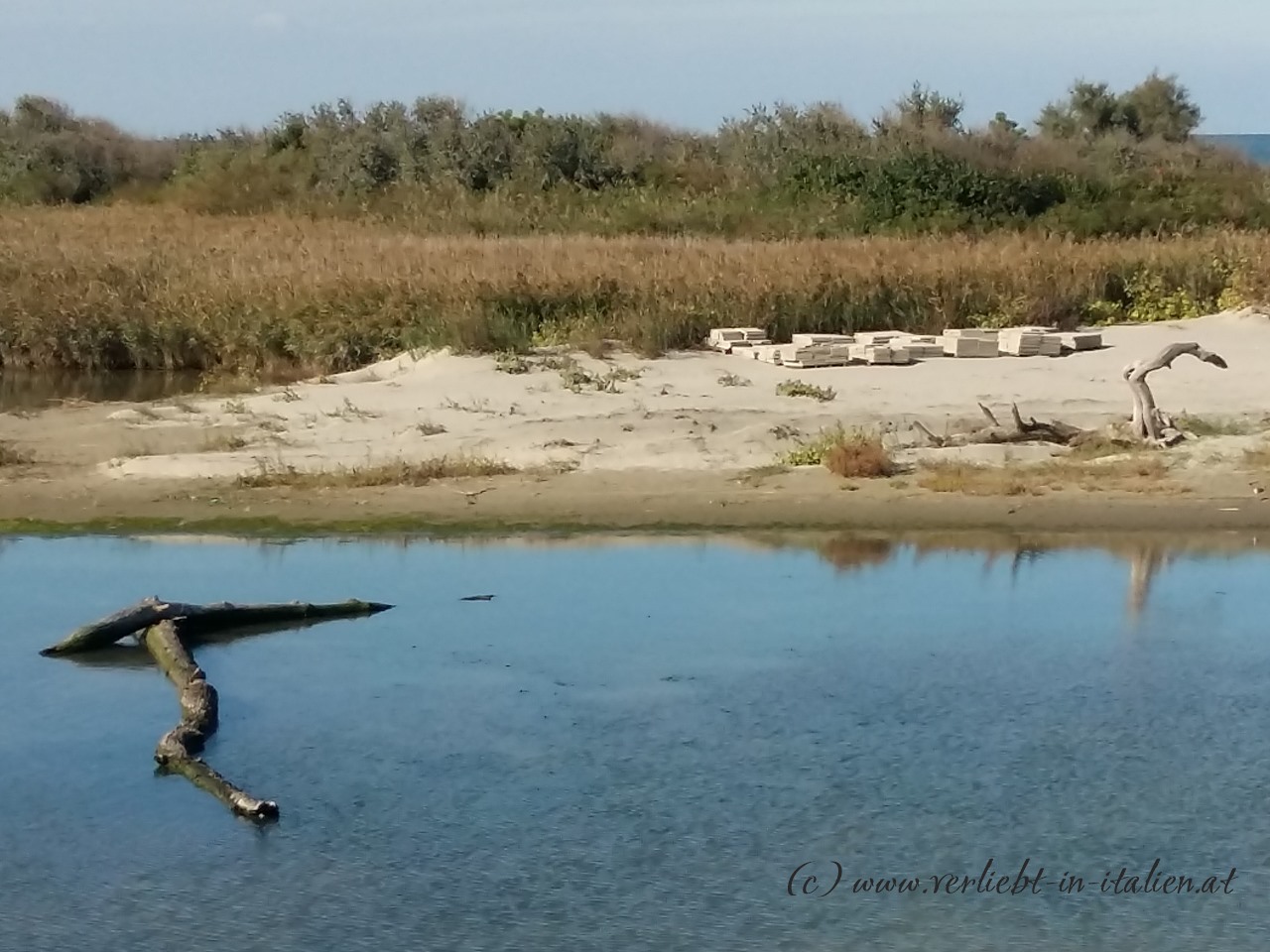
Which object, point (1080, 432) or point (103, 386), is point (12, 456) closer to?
point (103, 386)

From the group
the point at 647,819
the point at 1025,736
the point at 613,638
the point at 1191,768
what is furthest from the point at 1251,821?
the point at 613,638

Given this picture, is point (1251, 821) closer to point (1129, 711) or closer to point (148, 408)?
point (1129, 711)

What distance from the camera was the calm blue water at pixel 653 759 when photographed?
6.92 meters

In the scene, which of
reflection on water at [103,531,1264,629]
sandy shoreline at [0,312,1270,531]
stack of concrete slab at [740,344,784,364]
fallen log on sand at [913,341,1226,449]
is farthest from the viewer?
stack of concrete slab at [740,344,784,364]

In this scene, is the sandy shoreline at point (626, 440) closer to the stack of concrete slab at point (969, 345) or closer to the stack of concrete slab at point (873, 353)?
the stack of concrete slab at point (873, 353)

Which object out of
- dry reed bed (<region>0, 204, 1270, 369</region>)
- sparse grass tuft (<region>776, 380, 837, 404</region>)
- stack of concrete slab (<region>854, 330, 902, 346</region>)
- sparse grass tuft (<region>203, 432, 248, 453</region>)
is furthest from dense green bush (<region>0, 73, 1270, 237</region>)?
sparse grass tuft (<region>203, 432, 248, 453</region>)

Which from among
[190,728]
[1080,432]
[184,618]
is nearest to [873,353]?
[1080,432]

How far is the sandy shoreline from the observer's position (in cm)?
1378

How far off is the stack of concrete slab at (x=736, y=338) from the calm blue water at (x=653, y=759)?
22.5ft

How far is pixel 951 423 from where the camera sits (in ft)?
52.7

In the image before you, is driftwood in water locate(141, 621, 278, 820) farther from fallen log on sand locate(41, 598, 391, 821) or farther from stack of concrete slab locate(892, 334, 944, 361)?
stack of concrete slab locate(892, 334, 944, 361)

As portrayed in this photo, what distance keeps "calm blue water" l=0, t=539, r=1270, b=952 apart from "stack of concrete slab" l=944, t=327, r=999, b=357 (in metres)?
6.38

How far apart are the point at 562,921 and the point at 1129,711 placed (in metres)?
3.59

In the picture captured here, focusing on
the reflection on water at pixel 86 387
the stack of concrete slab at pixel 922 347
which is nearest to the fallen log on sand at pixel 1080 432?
the stack of concrete slab at pixel 922 347
